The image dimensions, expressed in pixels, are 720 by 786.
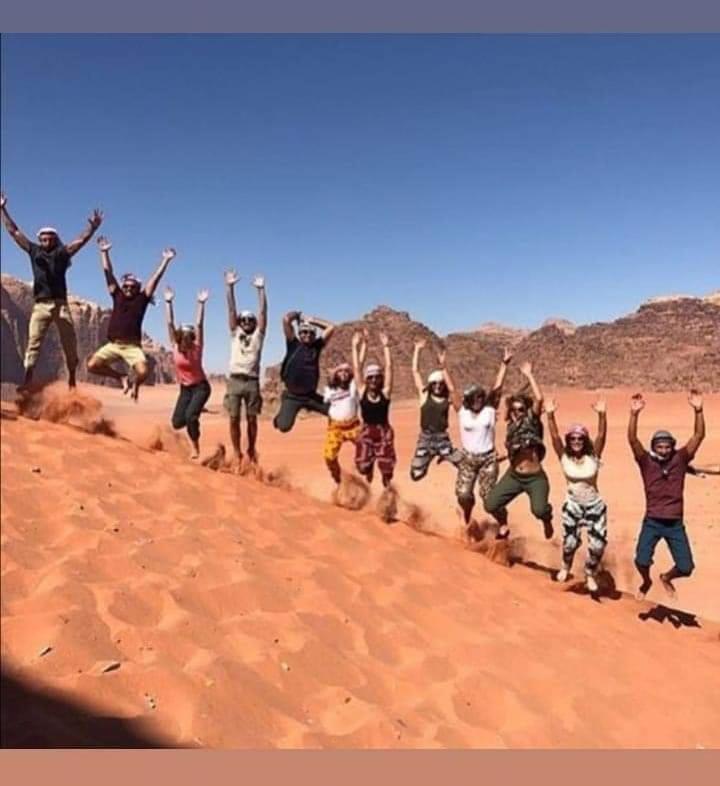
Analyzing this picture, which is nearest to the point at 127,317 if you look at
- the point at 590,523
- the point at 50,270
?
the point at 50,270

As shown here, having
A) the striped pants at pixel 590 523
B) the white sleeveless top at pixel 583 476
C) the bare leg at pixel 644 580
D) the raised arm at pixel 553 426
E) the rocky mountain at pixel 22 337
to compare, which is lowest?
the bare leg at pixel 644 580

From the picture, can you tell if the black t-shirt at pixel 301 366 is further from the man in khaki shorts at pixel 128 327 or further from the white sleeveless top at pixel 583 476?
the white sleeveless top at pixel 583 476

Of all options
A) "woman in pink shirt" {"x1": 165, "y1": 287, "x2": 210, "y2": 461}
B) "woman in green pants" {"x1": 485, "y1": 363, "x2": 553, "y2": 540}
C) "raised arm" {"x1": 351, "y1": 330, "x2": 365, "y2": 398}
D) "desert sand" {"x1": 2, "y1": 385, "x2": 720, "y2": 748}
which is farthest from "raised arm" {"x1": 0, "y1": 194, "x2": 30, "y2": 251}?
"woman in green pants" {"x1": 485, "y1": 363, "x2": 553, "y2": 540}

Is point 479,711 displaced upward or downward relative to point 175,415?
downward

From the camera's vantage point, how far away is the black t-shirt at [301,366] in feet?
21.9

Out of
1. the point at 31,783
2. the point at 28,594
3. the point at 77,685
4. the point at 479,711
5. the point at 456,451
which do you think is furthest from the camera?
the point at 456,451

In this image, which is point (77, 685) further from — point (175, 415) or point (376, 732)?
point (175, 415)

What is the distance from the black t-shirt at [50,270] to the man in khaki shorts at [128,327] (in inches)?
19.6

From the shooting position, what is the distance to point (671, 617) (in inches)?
229

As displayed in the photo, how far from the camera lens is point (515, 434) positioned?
600cm

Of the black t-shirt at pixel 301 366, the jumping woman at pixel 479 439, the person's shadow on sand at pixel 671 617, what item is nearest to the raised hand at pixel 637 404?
the jumping woman at pixel 479 439

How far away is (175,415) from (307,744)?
12.4 feet

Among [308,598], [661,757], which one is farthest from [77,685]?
[661,757]

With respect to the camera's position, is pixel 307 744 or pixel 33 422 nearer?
pixel 307 744
